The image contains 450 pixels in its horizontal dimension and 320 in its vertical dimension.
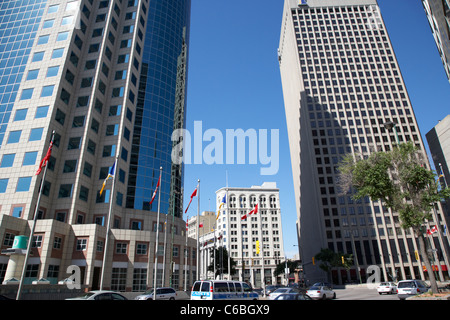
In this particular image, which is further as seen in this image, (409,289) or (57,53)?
(57,53)

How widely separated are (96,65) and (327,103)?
81907mm

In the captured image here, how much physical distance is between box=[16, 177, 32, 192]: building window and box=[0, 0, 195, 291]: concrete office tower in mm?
173

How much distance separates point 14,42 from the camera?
2148 inches

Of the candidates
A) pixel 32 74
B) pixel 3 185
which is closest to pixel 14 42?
pixel 32 74

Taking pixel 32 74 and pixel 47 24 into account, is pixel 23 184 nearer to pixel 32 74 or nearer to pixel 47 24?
pixel 32 74

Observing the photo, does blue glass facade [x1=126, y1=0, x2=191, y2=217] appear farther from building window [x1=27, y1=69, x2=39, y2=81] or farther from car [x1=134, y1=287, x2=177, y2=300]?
car [x1=134, y1=287, x2=177, y2=300]

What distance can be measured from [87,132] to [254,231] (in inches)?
4196

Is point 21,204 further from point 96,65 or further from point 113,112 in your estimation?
point 96,65

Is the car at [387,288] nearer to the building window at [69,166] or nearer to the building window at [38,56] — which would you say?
the building window at [69,166]

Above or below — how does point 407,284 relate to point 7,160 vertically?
below

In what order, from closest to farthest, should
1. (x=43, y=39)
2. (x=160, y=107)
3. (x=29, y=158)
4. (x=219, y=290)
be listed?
(x=219, y=290), (x=29, y=158), (x=43, y=39), (x=160, y=107)

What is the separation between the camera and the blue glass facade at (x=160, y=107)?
2331 inches

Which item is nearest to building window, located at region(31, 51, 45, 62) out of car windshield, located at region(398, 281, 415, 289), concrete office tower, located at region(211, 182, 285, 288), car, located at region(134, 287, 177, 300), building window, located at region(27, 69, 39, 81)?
building window, located at region(27, 69, 39, 81)

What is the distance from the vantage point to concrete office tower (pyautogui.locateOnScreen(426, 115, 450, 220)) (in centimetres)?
9562
